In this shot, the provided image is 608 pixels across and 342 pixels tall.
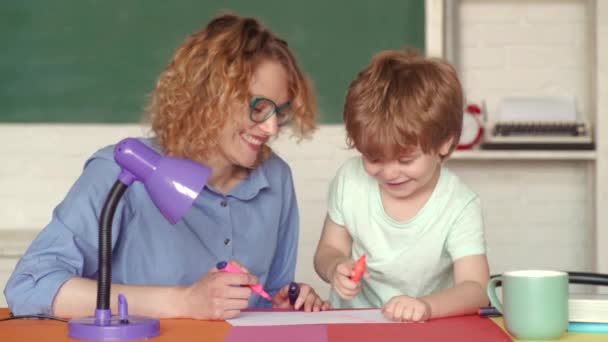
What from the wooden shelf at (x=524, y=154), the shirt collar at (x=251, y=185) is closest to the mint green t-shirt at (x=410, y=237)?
the shirt collar at (x=251, y=185)

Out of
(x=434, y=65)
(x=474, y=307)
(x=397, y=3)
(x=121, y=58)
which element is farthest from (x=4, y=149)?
(x=474, y=307)

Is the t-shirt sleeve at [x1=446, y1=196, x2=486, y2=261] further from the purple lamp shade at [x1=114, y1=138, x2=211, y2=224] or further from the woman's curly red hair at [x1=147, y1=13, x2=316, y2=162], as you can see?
the purple lamp shade at [x1=114, y1=138, x2=211, y2=224]

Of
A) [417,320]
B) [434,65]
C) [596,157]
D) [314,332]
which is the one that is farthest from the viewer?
[596,157]

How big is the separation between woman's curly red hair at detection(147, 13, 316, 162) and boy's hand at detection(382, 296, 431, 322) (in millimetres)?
567

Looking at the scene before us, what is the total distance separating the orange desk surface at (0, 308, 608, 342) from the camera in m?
1.48

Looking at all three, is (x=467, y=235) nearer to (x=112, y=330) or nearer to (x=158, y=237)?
(x=158, y=237)

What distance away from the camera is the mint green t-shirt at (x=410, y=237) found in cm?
199

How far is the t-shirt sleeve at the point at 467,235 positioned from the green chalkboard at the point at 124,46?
1509 millimetres

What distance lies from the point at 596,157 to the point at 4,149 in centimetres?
210

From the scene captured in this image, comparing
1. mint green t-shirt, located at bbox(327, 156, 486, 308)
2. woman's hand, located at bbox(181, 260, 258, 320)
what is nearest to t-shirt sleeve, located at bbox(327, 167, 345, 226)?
mint green t-shirt, located at bbox(327, 156, 486, 308)

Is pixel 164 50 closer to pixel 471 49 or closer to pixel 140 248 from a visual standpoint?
pixel 471 49

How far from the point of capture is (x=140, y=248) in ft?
6.60

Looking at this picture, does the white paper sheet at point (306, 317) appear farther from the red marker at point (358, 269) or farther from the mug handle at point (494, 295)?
the mug handle at point (494, 295)

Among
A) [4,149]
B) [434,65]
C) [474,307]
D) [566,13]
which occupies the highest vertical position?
[566,13]
